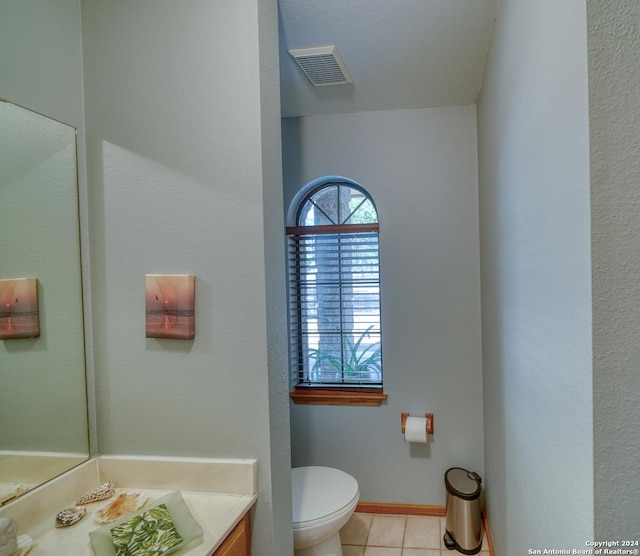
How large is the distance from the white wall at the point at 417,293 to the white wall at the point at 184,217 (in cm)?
126

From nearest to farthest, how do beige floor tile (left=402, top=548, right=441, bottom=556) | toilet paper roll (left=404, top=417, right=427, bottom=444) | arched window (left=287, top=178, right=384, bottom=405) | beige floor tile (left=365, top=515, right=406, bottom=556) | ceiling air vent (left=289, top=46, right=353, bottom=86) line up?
ceiling air vent (left=289, top=46, right=353, bottom=86)
beige floor tile (left=402, top=548, right=441, bottom=556)
beige floor tile (left=365, top=515, right=406, bottom=556)
toilet paper roll (left=404, top=417, right=427, bottom=444)
arched window (left=287, top=178, right=384, bottom=405)

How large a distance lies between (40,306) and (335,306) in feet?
5.82

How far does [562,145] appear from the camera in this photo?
84cm

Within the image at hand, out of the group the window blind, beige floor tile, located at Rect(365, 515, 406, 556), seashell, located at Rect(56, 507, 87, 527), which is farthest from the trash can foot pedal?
seashell, located at Rect(56, 507, 87, 527)

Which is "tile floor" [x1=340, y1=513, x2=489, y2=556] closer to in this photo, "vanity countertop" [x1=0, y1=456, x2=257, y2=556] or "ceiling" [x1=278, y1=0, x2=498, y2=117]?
"vanity countertop" [x1=0, y1=456, x2=257, y2=556]

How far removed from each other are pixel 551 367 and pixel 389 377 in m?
1.73

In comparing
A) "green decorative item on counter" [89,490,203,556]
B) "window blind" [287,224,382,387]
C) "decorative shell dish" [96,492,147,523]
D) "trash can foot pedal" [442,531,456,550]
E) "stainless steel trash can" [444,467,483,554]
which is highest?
"window blind" [287,224,382,387]

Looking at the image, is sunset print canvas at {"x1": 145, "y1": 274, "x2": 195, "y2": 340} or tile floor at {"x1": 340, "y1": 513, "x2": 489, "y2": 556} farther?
tile floor at {"x1": 340, "y1": 513, "x2": 489, "y2": 556}

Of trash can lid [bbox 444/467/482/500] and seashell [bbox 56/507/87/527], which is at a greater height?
seashell [bbox 56/507/87/527]

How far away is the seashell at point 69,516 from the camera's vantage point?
1.19 metres

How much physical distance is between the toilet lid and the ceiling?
198cm

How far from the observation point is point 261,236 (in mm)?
1368

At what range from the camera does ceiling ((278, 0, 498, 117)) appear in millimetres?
1624

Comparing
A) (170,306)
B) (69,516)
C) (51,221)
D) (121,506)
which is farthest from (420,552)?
(51,221)
